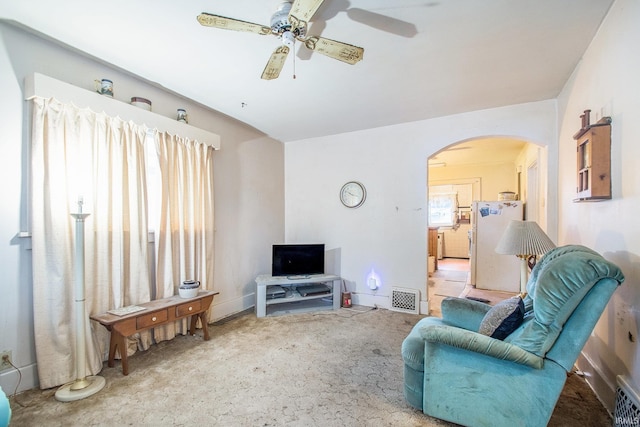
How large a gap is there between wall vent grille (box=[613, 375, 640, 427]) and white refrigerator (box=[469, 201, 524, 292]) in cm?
337

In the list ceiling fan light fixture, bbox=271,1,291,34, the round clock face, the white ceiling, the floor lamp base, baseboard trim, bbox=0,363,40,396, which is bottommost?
the floor lamp base

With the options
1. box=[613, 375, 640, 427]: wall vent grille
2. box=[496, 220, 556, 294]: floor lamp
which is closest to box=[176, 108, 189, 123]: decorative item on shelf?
box=[496, 220, 556, 294]: floor lamp

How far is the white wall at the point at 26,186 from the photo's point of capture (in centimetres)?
187

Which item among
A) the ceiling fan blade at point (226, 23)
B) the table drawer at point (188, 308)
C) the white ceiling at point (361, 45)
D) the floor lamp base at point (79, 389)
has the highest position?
the white ceiling at point (361, 45)

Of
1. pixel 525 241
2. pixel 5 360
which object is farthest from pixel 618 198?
pixel 5 360

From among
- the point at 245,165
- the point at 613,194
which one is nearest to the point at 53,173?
the point at 245,165

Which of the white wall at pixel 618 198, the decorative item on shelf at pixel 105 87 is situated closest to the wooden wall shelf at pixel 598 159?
the white wall at pixel 618 198

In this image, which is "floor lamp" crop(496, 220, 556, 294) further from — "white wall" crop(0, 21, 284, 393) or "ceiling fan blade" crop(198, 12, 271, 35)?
"white wall" crop(0, 21, 284, 393)

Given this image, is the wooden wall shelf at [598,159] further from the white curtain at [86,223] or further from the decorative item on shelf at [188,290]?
the white curtain at [86,223]

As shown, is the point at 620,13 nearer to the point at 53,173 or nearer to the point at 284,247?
the point at 284,247

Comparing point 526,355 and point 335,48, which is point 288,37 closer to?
point 335,48

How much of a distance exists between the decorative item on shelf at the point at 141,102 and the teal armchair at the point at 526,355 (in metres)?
2.86

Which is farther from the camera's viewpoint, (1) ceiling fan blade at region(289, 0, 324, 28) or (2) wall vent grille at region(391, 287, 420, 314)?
(2) wall vent grille at region(391, 287, 420, 314)

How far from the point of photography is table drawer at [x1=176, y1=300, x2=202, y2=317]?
2533 mm
